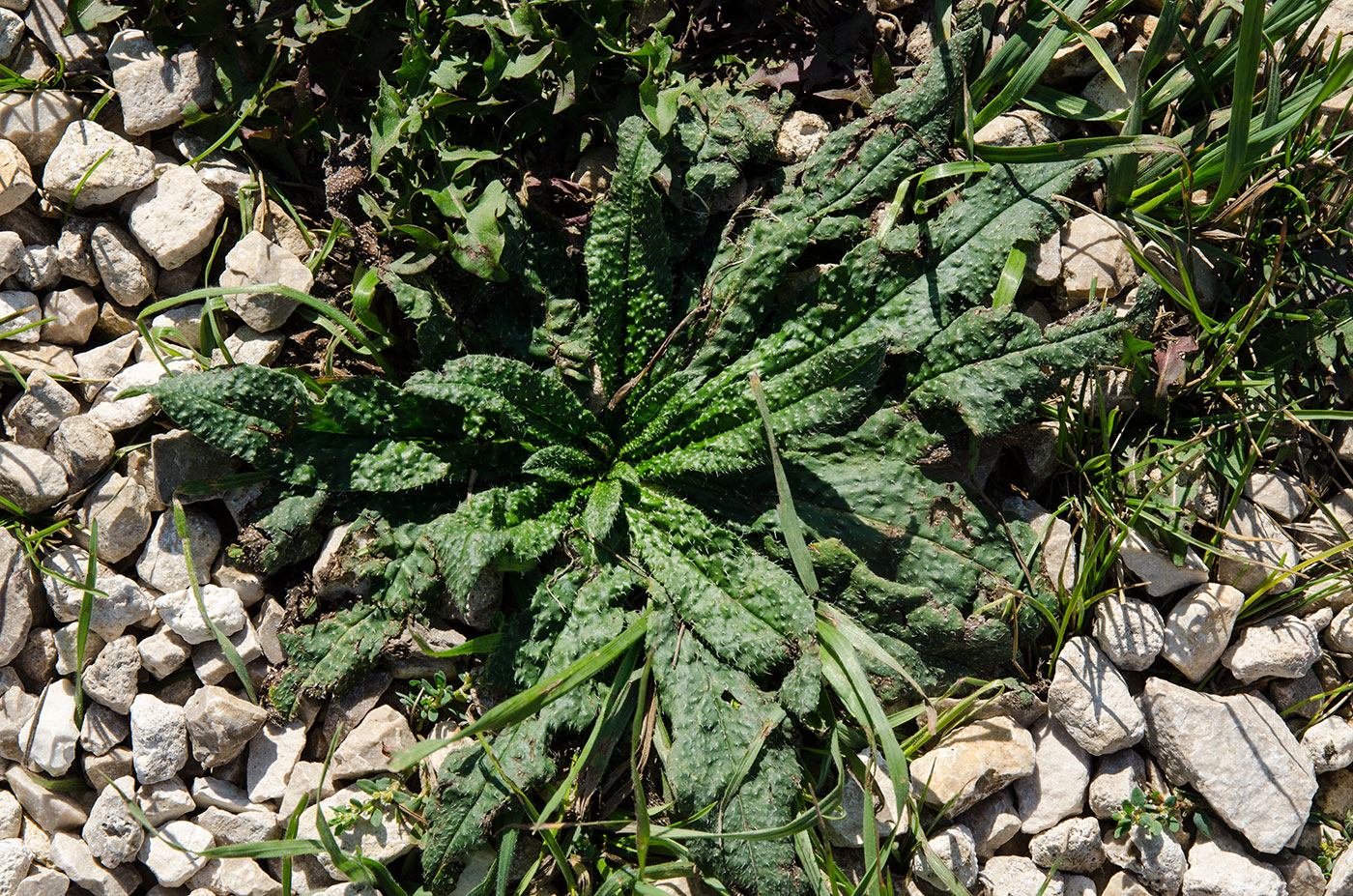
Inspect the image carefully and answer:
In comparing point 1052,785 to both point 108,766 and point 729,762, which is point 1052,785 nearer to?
point 729,762

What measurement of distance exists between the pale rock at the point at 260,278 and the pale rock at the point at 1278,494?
3196mm

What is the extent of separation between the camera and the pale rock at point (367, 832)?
102 inches

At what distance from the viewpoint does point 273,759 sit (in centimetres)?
272

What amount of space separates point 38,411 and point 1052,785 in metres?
3.40

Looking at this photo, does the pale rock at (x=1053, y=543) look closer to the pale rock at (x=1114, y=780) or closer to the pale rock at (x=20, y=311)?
the pale rock at (x=1114, y=780)

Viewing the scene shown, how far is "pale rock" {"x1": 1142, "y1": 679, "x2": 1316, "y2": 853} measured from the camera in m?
2.63

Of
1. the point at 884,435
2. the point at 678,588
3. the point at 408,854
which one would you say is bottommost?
the point at 408,854

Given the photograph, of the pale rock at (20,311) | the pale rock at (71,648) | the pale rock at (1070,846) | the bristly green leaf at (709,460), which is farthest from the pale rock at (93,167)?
the pale rock at (1070,846)

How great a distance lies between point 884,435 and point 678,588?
0.81m

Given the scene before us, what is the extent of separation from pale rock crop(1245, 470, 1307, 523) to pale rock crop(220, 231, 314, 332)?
3.20m

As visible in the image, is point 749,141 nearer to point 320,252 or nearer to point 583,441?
point 583,441

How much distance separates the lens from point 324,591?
109 inches

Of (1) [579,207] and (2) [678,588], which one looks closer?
(2) [678,588]

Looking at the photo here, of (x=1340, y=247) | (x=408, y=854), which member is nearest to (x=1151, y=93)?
(x=1340, y=247)
